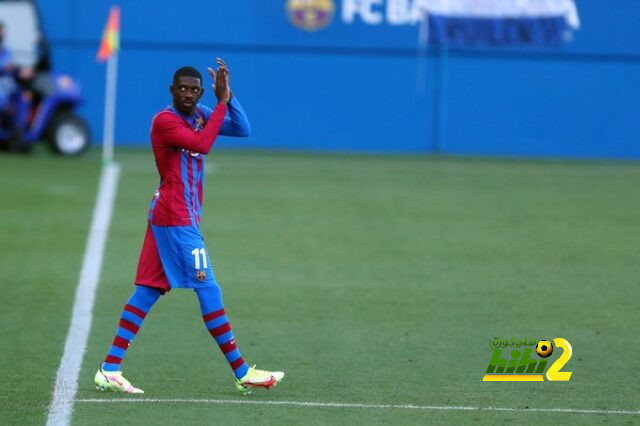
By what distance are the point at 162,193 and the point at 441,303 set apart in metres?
3.85

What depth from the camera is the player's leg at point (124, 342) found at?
7.73 m

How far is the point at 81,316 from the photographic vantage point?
10.2m

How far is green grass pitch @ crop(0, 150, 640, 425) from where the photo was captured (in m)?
7.76

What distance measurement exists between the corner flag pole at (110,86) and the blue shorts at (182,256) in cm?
1354

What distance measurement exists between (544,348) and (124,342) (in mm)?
2828

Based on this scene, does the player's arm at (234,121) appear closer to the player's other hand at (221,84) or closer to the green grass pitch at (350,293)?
A: the player's other hand at (221,84)

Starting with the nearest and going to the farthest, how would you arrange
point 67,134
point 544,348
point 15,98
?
1. point 544,348
2. point 15,98
3. point 67,134

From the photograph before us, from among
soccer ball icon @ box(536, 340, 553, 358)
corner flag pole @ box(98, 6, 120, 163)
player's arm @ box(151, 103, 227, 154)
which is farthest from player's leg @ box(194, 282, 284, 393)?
corner flag pole @ box(98, 6, 120, 163)

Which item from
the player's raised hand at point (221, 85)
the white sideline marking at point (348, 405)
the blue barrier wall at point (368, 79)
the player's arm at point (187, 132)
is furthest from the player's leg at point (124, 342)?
the blue barrier wall at point (368, 79)

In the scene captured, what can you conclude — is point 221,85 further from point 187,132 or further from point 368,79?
point 368,79

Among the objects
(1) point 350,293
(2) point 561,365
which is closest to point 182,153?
(2) point 561,365

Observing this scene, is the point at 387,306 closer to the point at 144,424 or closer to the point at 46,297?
the point at 46,297

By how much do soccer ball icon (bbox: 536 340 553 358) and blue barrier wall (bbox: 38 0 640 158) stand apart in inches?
687

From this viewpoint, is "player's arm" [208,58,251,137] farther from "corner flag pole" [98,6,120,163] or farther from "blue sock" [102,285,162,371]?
"corner flag pole" [98,6,120,163]
